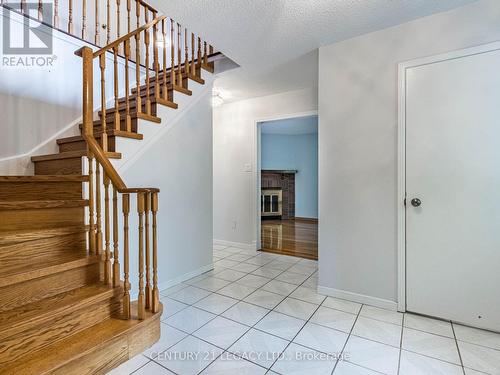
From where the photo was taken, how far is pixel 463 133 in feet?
5.95

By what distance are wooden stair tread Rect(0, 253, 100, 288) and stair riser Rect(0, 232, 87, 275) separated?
4 cm

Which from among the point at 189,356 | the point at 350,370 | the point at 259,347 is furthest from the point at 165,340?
the point at 350,370

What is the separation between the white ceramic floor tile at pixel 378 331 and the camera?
1667 mm

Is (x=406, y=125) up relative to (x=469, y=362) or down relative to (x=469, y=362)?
up

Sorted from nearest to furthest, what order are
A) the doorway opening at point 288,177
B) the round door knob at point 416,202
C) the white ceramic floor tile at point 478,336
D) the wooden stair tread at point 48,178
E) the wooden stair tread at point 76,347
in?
the wooden stair tread at point 76,347 → the white ceramic floor tile at point 478,336 → the wooden stair tread at point 48,178 → the round door knob at point 416,202 → the doorway opening at point 288,177

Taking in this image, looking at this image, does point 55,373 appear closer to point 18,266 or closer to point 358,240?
point 18,266

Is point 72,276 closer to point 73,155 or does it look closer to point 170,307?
point 170,307

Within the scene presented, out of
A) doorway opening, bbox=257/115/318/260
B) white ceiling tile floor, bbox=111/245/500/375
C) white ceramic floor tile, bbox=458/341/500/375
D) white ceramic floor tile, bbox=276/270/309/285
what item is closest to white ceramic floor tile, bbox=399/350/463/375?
white ceiling tile floor, bbox=111/245/500/375

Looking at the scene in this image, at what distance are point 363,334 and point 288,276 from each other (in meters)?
1.14

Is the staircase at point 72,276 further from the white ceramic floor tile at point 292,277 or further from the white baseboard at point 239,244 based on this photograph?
the white baseboard at point 239,244

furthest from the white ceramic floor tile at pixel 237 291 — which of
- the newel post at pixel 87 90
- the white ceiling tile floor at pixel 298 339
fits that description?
the newel post at pixel 87 90

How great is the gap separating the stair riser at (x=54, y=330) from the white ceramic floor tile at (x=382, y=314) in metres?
1.86

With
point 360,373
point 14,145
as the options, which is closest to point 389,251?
point 360,373

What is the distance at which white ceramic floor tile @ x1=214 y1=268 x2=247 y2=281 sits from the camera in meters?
2.77
